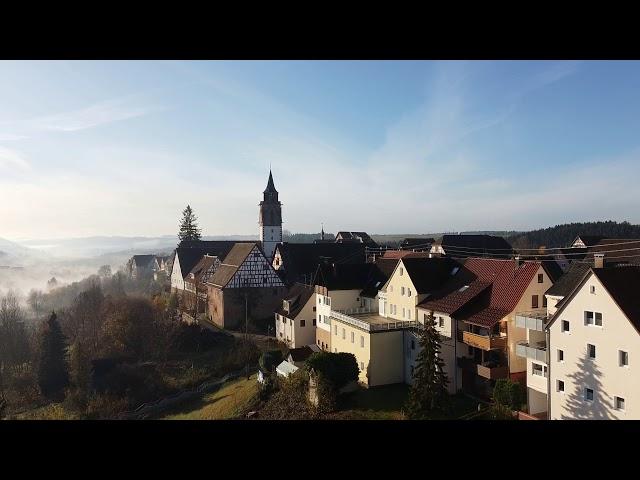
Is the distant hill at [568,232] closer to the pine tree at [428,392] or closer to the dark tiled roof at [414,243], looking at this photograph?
the dark tiled roof at [414,243]

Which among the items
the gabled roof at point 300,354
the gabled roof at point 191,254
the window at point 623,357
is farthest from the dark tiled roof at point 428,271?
the gabled roof at point 191,254

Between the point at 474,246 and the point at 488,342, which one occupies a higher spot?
the point at 474,246

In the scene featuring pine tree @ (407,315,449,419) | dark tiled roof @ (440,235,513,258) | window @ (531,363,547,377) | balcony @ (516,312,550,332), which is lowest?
pine tree @ (407,315,449,419)

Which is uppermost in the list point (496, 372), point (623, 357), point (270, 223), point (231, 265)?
point (270, 223)

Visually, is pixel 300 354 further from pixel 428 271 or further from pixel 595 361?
pixel 595 361

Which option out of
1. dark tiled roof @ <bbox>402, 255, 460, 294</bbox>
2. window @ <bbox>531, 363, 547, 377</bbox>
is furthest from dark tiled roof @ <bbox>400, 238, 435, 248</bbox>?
window @ <bbox>531, 363, 547, 377</bbox>

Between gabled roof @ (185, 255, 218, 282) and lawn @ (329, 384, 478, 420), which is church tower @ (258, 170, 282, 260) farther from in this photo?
lawn @ (329, 384, 478, 420)

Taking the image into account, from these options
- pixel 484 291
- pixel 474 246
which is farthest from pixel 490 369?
pixel 474 246
